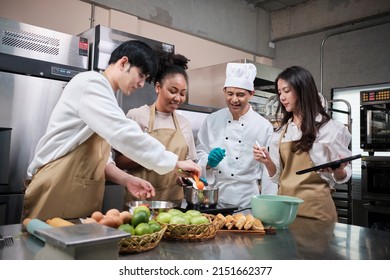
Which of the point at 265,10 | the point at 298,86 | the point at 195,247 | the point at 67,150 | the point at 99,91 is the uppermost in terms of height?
the point at 265,10

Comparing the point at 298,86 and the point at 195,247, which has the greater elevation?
the point at 298,86

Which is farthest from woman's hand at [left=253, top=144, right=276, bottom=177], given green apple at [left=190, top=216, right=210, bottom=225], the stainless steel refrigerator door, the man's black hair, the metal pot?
the stainless steel refrigerator door

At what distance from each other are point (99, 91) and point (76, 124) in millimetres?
171

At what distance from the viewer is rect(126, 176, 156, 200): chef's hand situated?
1500mm

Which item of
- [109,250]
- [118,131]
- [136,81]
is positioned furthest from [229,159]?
[109,250]

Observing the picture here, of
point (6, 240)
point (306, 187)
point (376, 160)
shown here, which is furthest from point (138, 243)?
point (376, 160)

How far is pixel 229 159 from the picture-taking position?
2.29 m

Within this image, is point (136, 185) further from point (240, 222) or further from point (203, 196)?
point (240, 222)

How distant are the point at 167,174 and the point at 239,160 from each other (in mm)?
534

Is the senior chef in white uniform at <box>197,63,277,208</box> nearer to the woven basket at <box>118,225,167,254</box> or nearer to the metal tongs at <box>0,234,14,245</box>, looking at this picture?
the woven basket at <box>118,225,167,254</box>

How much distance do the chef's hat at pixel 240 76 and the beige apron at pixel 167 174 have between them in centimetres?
46

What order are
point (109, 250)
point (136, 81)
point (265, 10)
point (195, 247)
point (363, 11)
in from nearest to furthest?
point (109, 250)
point (195, 247)
point (136, 81)
point (363, 11)
point (265, 10)

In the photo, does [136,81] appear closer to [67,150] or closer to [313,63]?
[67,150]

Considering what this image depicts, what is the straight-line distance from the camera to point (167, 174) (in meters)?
1.98
